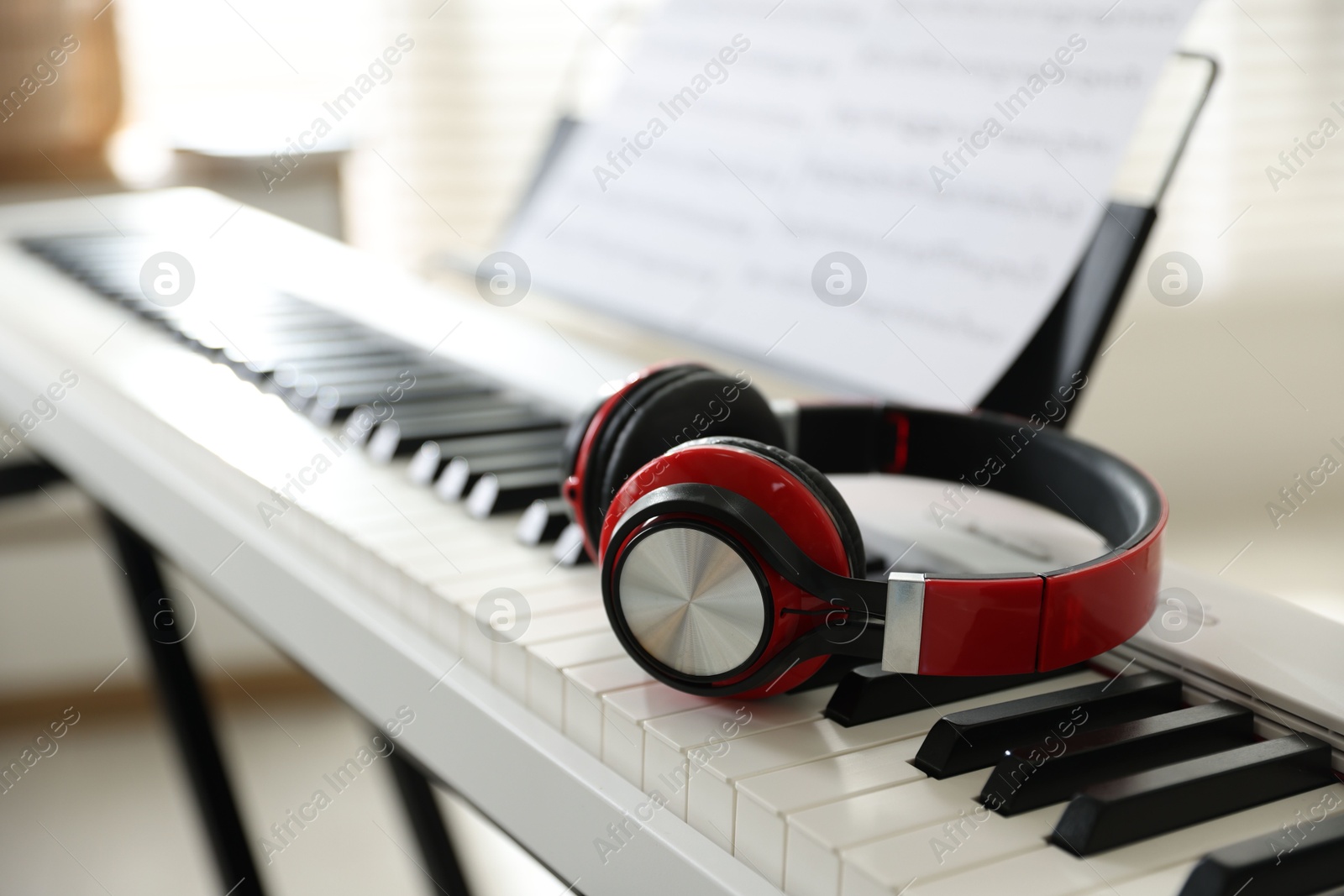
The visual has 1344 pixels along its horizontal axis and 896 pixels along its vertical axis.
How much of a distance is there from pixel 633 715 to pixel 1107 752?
0.61 ft

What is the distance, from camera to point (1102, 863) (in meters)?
0.42

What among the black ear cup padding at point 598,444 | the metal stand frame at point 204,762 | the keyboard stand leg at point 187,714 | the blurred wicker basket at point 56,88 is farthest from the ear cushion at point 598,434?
the blurred wicker basket at point 56,88

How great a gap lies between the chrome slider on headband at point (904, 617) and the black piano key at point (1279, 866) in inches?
4.8

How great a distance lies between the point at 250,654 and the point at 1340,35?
9.01ft

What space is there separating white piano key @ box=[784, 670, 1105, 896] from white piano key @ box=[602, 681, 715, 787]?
91mm

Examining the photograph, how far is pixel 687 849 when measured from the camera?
49 centimetres

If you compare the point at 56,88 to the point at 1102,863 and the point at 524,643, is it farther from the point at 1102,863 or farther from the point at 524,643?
the point at 1102,863

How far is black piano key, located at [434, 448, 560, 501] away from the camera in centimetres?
79

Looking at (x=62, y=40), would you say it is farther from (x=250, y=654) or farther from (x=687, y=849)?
(x=687, y=849)

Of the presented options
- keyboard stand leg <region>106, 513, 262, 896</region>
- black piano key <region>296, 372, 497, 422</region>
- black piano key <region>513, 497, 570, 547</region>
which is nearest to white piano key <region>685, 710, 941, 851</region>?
black piano key <region>513, 497, 570, 547</region>

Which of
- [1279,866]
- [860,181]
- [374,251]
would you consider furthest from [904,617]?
[374,251]

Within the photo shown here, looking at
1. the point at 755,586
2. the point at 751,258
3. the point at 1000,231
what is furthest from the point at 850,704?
the point at 751,258

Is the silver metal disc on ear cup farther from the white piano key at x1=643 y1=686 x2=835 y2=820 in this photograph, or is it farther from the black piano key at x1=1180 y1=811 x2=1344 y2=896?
the black piano key at x1=1180 y1=811 x2=1344 y2=896

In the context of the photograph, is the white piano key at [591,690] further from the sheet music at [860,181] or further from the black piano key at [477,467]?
the sheet music at [860,181]
